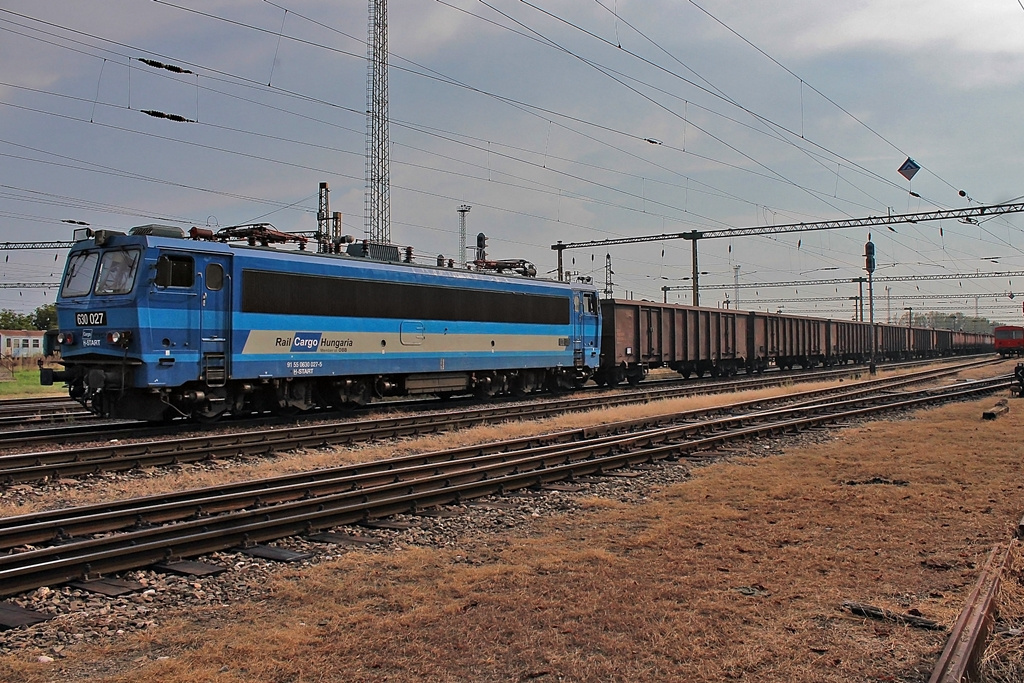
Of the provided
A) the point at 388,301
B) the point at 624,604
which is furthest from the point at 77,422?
the point at 624,604

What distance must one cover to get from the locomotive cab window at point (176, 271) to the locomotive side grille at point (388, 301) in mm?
1137

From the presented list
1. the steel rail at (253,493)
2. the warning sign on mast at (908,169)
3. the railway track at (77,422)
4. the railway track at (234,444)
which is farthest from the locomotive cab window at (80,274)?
the warning sign on mast at (908,169)

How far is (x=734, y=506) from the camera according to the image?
970cm

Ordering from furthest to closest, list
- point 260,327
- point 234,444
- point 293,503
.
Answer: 1. point 260,327
2. point 234,444
3. point 293,503

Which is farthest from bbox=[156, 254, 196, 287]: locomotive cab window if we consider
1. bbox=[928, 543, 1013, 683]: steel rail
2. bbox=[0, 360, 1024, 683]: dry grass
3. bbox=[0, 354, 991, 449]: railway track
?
bbox=[928, 543, 1013, 683]: steel rail

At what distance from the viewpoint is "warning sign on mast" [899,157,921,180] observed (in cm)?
3061

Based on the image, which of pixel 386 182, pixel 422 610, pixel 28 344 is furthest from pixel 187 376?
pixel 28 344

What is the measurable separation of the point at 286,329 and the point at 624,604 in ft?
42.0

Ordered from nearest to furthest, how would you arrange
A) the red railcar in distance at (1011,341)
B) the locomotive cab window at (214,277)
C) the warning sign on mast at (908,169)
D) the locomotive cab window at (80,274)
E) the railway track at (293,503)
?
the railway track at (293,503) < the locomotive cab window at (80,274) < the locomotive cab window at (214,277) < the warning sign on mast at (908,169) < the red railcar in distance at (1011,341)

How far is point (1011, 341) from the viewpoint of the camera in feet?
236

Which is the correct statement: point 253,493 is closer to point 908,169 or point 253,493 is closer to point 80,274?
point 80,274

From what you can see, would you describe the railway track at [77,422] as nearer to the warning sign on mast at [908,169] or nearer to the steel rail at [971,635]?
the steel rail at [971,635]

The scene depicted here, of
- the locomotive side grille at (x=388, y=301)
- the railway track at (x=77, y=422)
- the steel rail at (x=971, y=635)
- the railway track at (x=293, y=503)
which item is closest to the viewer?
the steel rail at (x=971, y=635)

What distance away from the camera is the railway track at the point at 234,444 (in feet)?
38.7
